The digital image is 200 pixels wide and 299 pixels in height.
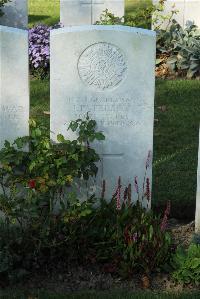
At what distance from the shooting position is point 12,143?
5.89m

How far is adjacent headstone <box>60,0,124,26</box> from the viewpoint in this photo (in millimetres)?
12742

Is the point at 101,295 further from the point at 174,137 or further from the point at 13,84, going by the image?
the point at 174,137

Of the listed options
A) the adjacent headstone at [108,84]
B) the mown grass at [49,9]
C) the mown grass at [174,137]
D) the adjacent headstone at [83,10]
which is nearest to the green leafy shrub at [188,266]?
the adjacent headstone at [108,84]

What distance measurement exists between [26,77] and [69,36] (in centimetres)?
44

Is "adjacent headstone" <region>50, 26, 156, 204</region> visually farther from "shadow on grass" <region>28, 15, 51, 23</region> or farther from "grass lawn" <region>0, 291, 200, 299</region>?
"shadow on grass" <region>28, 15, 51, 23</region>

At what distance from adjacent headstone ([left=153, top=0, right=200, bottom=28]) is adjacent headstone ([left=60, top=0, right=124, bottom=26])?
755mm

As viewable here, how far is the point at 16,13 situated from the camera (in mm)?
13141

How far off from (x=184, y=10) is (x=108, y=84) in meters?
7.11

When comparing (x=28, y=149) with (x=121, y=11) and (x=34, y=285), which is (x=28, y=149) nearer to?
(x=34, y=285)

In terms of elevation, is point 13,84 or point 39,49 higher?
point 39,49

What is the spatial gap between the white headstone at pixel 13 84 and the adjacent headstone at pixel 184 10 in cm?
720

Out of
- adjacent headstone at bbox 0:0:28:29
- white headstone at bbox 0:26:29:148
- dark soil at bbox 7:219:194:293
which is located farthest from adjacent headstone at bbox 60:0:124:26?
dark soil at bbox 7:219:194:293

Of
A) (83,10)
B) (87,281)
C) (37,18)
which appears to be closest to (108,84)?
(87,281)

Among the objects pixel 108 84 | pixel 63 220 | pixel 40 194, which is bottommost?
pixel 63 220
